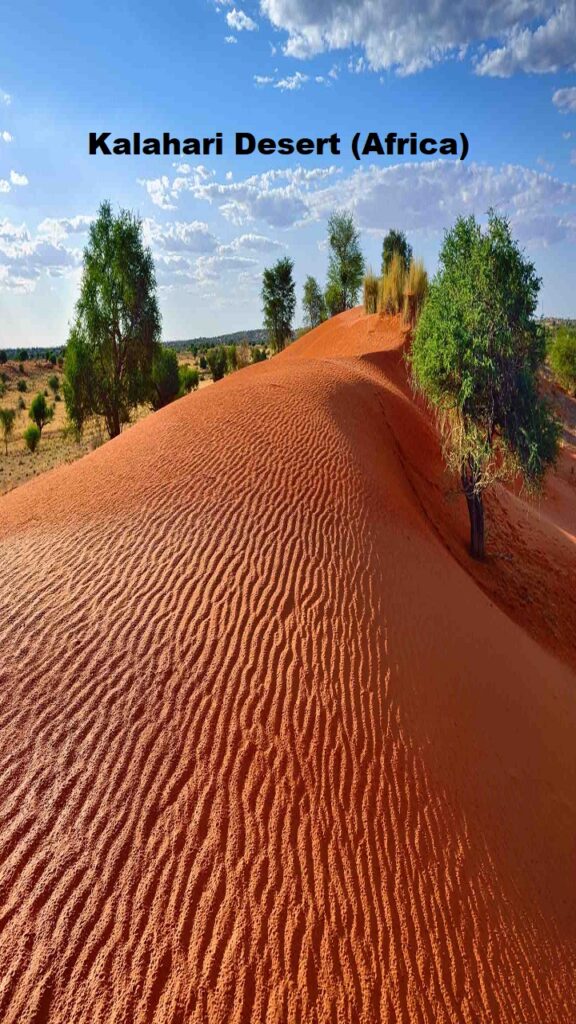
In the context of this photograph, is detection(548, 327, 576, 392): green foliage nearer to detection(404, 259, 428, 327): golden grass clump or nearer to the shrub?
detection(404, 259, 428, 327): golden grass clump

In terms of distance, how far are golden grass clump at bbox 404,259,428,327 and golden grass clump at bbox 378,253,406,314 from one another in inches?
21.1

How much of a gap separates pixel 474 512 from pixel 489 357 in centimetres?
310

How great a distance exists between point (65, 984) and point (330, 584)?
4.44m

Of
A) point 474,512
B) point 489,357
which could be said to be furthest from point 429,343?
point 474,512

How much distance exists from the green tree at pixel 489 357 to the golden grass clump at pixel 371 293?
1389 centimetres

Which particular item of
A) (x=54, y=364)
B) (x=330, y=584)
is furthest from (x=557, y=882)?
(x=54, y=364)

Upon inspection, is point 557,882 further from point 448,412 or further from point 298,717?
point 448,412

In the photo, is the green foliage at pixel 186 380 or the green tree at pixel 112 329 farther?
the green foliage at pixel 186 380

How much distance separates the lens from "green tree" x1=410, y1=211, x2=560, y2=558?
31.6ft

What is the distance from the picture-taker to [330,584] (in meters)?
6.84

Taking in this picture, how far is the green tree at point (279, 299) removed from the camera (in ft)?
120

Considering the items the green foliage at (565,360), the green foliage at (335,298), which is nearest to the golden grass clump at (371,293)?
the green foliage at (335,298)

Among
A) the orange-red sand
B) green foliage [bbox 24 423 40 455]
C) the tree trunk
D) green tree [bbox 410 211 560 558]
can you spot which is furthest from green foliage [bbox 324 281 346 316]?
the orange-red sand

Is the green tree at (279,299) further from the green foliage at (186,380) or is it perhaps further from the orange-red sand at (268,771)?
the orange-red sand at (268,771)
